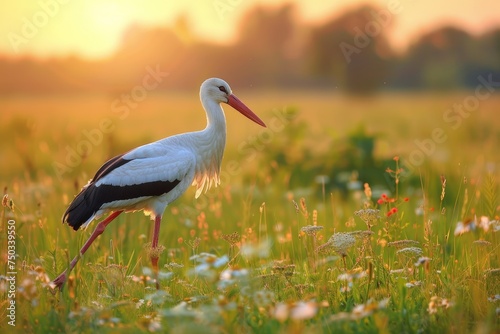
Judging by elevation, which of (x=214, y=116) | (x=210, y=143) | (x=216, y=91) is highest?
(x=216, y=91)

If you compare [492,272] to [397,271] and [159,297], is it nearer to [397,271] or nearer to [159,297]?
[397,271]

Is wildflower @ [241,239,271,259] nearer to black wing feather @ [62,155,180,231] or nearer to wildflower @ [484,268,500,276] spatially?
black wing feather @ [62,155,180,231]

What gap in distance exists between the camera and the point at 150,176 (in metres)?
5.53

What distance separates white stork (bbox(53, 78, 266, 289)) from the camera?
538 centimetres

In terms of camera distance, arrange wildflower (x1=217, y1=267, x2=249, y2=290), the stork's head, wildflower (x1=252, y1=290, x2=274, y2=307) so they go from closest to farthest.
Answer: wildflower (x1=217, y1=267, x2=249, y2=290)
wildflower (x1=252, y1=290, x2=274, y2=307)
the stork's head

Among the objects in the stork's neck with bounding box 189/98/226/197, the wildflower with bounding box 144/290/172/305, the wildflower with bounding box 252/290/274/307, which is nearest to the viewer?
the wildflower with bounding box 252/290/274/307

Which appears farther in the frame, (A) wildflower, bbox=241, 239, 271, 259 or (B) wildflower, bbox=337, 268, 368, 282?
(B) wildflower, bbox=337, 268, 368, 282

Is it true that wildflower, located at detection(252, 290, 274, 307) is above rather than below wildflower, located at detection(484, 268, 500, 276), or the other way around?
above

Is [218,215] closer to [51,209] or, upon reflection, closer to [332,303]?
[51,209]

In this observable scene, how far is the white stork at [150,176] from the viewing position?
538 cm

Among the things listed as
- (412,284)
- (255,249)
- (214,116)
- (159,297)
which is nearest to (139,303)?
(159,297)

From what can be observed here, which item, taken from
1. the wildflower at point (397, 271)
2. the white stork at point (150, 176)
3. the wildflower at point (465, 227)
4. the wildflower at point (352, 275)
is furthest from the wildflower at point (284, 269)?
the white stork at point (150, 176)

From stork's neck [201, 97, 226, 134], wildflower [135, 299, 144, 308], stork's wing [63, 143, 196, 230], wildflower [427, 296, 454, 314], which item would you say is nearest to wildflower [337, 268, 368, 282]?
wildflower [427, 296, 454, 314]

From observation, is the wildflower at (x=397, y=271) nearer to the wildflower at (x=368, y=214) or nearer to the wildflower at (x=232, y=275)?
the wildflower at (x=368, y=214)
